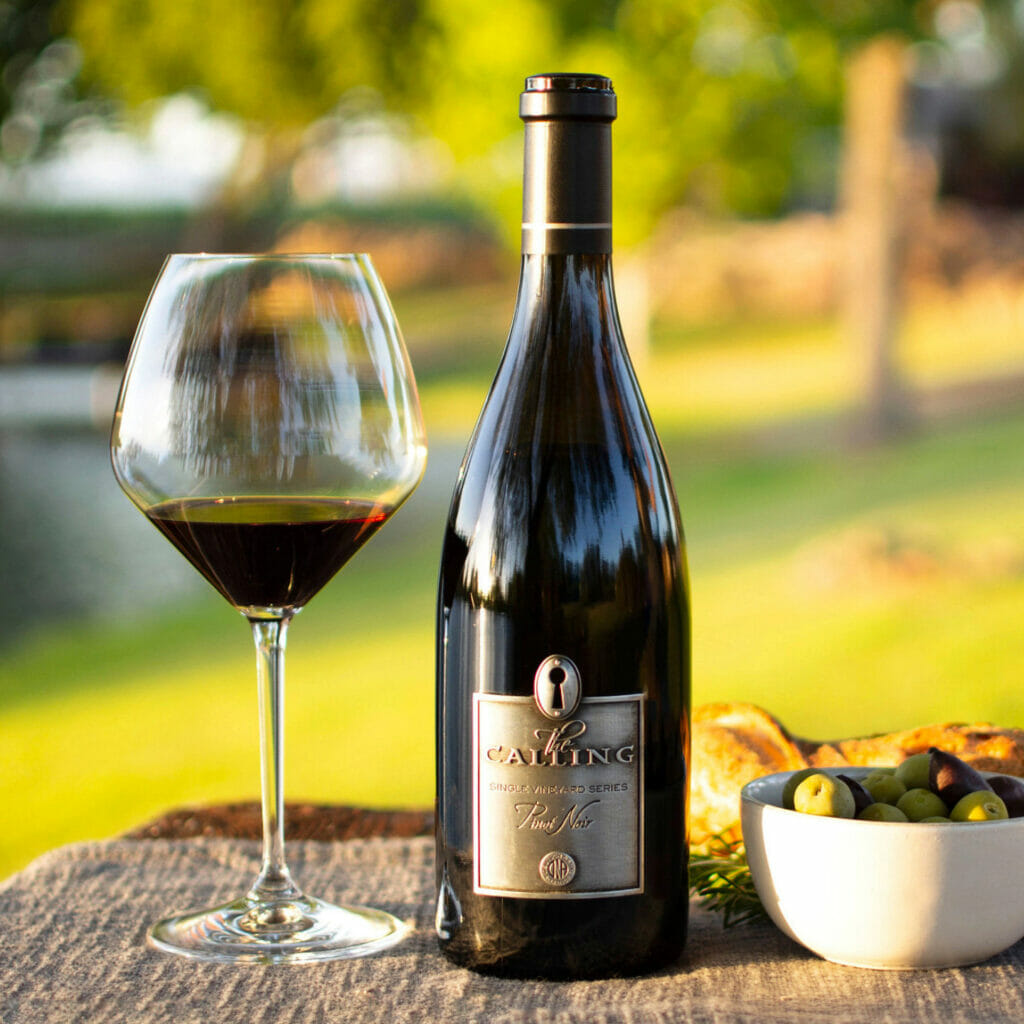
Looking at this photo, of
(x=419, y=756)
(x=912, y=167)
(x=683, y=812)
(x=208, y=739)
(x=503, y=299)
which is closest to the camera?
(x=683, y=812)

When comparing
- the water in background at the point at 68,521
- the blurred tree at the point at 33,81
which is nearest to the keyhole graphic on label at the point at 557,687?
the blurred tree at the point at 33,81

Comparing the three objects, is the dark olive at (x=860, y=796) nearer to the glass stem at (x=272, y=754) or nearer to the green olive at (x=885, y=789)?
the green olive at (x=885, y=789)

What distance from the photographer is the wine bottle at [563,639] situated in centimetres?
101

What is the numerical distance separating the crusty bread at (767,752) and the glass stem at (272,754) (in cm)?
33

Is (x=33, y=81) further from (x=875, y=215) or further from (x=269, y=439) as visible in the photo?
(x=269, y=439)

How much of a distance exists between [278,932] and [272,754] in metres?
0.13

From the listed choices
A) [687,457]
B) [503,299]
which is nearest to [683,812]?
[687,457]

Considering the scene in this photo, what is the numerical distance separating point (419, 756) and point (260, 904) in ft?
12.4

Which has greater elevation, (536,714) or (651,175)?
(651,175)

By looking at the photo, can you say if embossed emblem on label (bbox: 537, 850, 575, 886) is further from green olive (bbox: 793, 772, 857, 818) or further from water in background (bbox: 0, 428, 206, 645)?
water in background (bbox: 0, 428, 206, 645)

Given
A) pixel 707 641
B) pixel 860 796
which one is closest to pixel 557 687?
pixel 860 796

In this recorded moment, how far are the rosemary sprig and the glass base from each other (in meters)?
0.23

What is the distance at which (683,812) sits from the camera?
1.07 metres

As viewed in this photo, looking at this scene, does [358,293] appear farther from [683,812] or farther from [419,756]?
[419,756]
